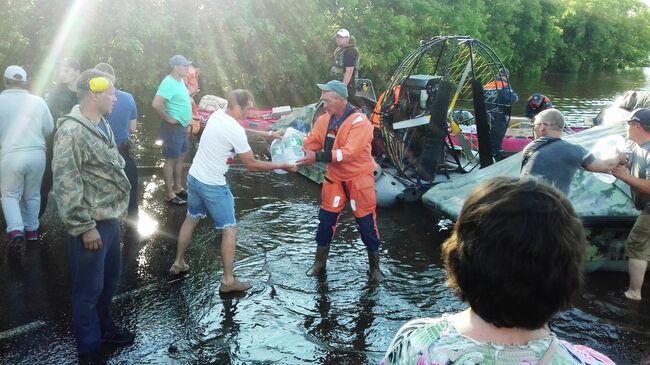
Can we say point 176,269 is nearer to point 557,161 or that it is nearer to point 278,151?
point 278,151

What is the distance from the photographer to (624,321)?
4.88 meters

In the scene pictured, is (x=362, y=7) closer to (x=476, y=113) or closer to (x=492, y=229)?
(x=476, y=113)

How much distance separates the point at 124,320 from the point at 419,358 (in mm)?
3777

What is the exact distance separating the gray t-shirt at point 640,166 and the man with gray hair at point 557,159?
19.1 inches

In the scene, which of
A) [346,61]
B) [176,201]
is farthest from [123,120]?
[346,61]

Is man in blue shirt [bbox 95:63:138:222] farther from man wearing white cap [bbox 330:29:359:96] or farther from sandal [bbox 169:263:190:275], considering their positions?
man wearing white cap [bbox 330:29:359:96]

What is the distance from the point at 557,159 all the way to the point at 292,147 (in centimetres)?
281

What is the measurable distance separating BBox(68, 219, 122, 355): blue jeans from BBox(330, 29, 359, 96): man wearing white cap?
6.86 metres

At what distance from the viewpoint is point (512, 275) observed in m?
1.39

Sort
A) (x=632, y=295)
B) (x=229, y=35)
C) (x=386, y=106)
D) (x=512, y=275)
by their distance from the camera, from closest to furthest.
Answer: (x=512, y=275) → (x=632, y=295) → (x=386, y=106) → (x=229, y=35)

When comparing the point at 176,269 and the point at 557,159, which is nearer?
the point at 557,159

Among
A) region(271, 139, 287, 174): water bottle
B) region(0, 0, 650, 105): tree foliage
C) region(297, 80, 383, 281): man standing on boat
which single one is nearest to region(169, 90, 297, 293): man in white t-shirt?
region(297, 80, 383, 281): man standing on boat

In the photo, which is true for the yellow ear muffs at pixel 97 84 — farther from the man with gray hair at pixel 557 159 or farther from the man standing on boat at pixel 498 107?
the man standing on boat at pixel 498 107

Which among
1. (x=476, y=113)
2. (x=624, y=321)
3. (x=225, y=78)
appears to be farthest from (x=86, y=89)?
(x=225, y=78)
